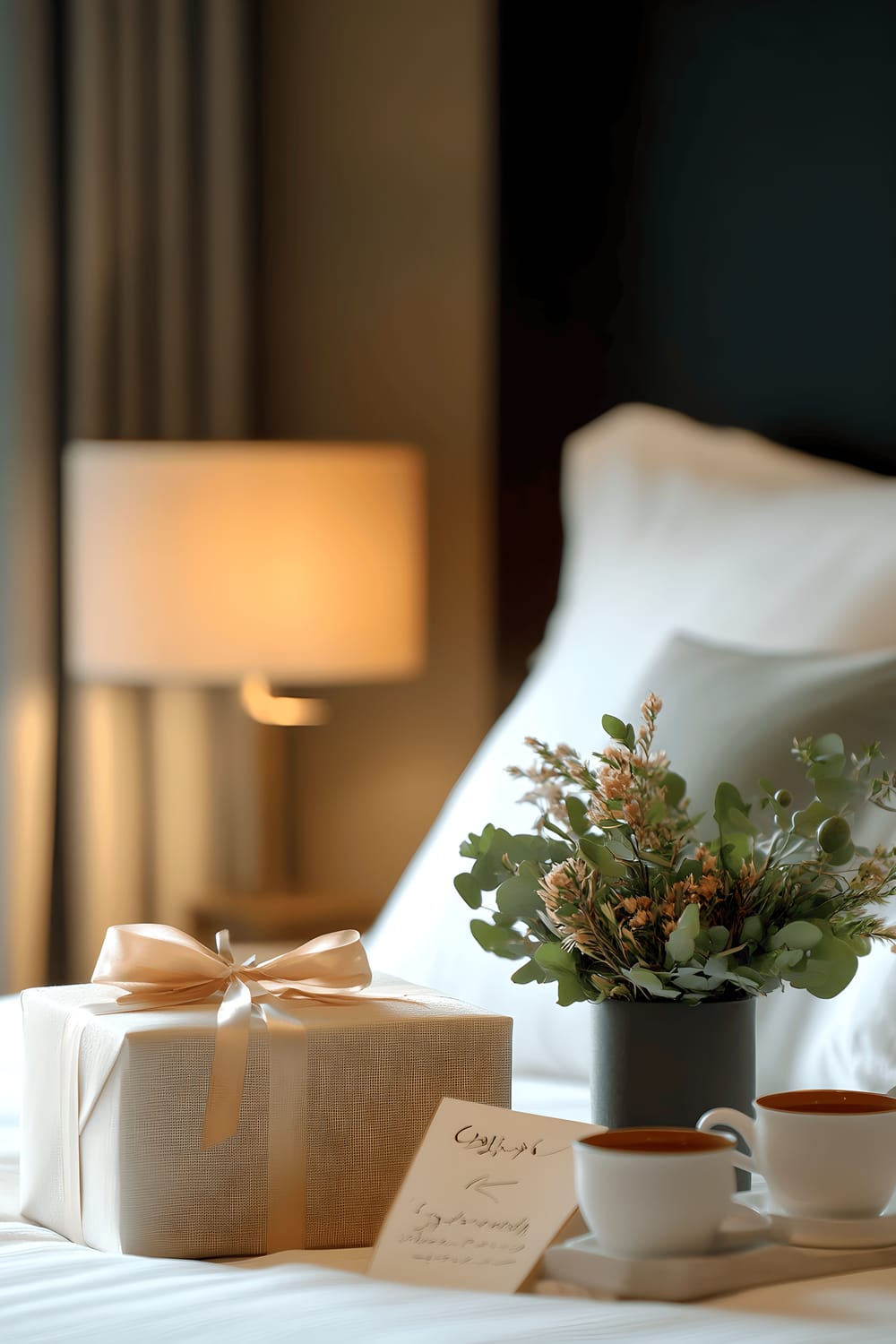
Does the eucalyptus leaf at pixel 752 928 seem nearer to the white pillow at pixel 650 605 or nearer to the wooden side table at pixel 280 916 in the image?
the white pillow at pixel 650 605

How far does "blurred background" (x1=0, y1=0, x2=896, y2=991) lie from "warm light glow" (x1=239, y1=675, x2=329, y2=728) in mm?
33

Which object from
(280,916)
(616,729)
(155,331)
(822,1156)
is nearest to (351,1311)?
(822,1156)

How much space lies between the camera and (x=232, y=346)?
2.88 metres

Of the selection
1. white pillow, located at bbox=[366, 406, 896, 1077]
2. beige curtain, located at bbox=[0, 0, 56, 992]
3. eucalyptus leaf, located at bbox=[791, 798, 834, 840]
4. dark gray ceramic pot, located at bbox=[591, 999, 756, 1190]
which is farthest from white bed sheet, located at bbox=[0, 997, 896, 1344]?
beige curtain, located at bbox=[0, 0, 56, 992]

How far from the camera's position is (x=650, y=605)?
1.76 meters

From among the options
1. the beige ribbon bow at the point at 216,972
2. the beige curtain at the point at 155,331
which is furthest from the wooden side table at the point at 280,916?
the beige ribbon bow at the point at 216,972

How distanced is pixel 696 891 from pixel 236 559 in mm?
1497

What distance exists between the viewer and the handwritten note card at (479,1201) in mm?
856

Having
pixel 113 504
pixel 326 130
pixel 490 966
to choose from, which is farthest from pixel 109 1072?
pixel 326 130

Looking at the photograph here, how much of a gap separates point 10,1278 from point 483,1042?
288mm

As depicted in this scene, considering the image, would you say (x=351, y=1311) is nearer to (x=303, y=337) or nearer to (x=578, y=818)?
(x=578, y=818)

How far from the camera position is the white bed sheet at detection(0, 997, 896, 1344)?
0.76 m

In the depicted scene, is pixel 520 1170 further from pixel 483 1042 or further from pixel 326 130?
pixel 326 130

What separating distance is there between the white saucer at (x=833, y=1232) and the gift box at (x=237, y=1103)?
204 millimetres
